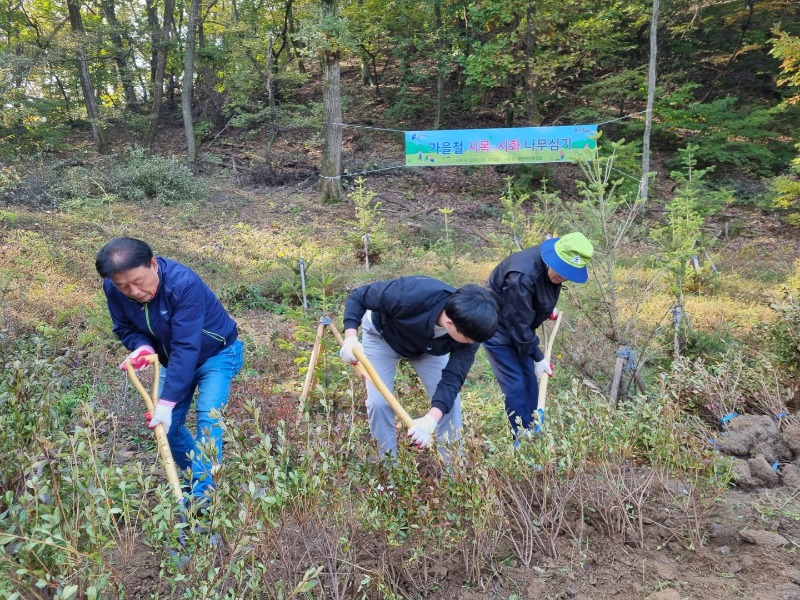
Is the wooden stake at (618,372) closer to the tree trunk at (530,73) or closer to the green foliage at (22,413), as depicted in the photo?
the green foliage at (22,413)

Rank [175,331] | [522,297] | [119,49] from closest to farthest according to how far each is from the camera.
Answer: [175,331], [522,297], [119,49]

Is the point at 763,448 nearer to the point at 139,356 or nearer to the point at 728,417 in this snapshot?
the point at 728,417

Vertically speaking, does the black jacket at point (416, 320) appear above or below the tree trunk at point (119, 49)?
below

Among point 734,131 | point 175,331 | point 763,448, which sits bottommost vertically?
point 763,448

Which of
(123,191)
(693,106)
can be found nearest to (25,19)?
(123,191)

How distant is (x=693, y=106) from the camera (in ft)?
47.3

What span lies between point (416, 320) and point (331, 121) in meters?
10.1

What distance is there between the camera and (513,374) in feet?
11.3

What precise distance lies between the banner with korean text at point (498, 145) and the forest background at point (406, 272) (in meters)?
1.29

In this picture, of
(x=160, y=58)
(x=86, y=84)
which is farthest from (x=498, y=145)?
(x=86, y=84)

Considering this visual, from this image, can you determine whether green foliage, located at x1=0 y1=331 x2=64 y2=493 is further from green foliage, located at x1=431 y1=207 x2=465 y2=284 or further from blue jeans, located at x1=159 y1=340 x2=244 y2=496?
green foliage, located at x1=431 y1=207 x2=465 y2=284

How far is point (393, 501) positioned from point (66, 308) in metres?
5.38

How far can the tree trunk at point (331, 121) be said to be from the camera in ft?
37.3

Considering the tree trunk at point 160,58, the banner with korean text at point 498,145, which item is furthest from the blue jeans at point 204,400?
the tree trunk at point 160,58
